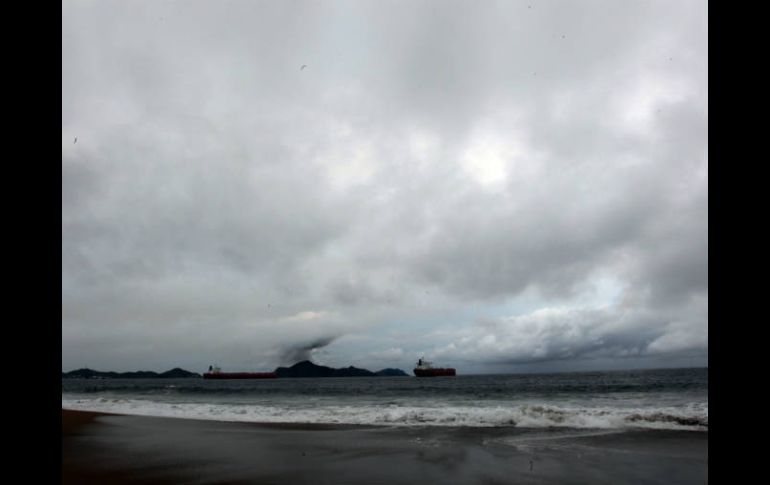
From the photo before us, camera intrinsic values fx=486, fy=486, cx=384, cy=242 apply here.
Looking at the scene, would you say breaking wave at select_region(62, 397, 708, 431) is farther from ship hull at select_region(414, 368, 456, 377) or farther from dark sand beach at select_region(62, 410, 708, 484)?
ship hull at select_region(414, 368, 456, 377)

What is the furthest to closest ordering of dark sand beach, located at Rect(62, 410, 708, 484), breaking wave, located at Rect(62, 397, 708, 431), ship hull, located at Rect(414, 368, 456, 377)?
ship hull, located at Rect(414, 368, 456, 377), breaking wave, located at Rect(62, 397, 708, 431), dark sand beach, located at Rect(62, 410, 708, 484)

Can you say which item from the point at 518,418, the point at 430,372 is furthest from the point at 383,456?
the point at 430,372

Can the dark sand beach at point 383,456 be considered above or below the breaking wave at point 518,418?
above

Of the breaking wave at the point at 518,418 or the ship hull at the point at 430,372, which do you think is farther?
the ship hull at the point at 430,372

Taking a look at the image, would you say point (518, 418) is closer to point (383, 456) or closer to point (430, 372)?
point (383, 456)

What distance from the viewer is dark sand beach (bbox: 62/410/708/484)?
7191 mm

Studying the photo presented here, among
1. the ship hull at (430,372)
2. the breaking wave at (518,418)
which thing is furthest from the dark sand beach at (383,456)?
the ship hull at (430,372)

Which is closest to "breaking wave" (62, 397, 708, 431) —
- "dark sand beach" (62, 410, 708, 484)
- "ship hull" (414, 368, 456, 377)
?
"dark sand beach" (62, 410, 708, 484)

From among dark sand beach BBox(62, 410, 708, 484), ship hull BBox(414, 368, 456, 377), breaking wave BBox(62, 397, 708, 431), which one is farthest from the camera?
ship hull BBox(414, 368, 456, 377)

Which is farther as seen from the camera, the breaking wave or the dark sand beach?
the breaking wave

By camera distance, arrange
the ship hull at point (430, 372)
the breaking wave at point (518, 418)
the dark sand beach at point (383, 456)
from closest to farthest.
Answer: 1. the dark sand beach at point (383, 456)
2. the breaking wave at point (518, 418)
3. the ship hull at point (430, 372)

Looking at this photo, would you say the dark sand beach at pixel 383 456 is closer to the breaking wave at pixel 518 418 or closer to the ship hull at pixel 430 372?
the breaking wave at pixel 518 418

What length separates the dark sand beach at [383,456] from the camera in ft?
23.6
